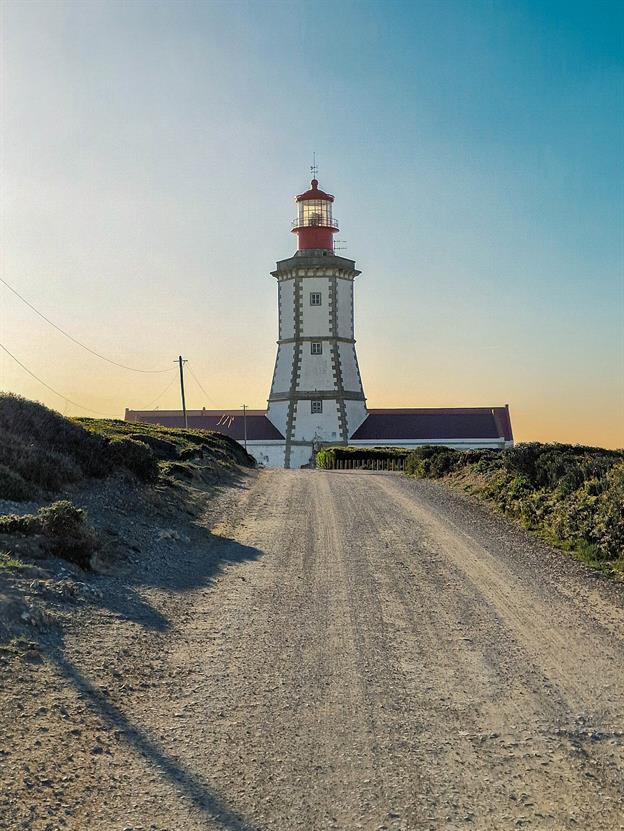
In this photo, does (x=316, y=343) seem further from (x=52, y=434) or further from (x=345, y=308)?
(x=52, y=434)

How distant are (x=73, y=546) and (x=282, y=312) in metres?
47.1

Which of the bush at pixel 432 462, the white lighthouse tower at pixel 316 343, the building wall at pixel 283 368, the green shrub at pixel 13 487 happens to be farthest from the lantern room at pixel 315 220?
the green shrub at pixel 13 487

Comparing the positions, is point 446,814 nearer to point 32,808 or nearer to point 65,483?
point 32,808

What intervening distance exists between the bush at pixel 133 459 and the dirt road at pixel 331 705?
242 inches

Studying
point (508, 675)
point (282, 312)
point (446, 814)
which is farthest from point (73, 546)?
point (282, 312)

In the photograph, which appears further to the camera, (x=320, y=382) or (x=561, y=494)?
Answer: (x=320, y=382)

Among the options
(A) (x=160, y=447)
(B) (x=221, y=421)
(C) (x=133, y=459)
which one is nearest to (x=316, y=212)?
(B) (x=221, y=421)

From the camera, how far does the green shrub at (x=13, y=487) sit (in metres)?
12.1

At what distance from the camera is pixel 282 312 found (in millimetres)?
56031

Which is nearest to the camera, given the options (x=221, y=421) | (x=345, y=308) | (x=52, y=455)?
(x=52, y=455)

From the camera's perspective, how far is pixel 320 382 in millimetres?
54281

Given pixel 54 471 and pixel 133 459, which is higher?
pixel 133 459

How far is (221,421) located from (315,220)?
1706 cm

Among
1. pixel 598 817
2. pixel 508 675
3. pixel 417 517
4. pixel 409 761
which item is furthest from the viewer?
pixel 417 517
